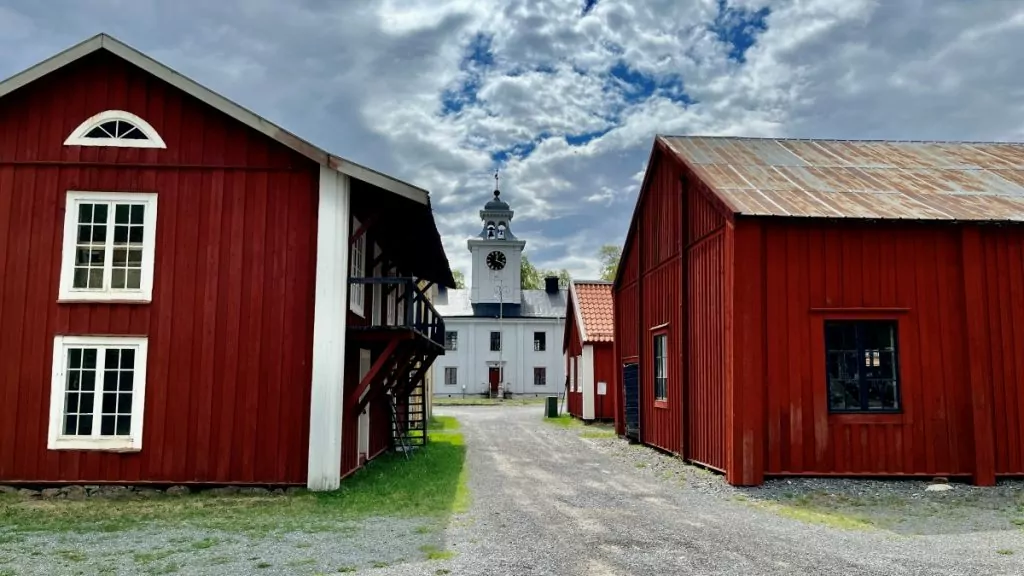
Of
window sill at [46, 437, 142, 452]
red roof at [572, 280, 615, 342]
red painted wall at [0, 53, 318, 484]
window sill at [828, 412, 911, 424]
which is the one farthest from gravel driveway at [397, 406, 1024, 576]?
red roof at [572, 280, 615, 342]

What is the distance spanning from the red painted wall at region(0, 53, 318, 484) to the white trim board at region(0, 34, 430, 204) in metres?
0.32

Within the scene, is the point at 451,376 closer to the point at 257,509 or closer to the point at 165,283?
the point at 165,283

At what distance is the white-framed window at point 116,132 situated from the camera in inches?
470

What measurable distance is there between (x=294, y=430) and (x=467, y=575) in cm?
554

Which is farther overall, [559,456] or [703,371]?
[559,456]

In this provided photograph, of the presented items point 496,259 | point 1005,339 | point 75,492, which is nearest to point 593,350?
point 1005,339

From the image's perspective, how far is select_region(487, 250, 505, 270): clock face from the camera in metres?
52.5

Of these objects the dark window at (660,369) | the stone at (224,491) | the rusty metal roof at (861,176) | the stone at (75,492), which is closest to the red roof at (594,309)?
the dark window at (660,369)

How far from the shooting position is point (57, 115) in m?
12.0

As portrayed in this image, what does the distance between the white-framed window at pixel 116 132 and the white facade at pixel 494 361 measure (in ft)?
135

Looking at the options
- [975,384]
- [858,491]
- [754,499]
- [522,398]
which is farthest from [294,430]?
[522,398]

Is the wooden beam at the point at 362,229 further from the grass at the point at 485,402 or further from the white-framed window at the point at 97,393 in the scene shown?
the grass at the point at 485,402

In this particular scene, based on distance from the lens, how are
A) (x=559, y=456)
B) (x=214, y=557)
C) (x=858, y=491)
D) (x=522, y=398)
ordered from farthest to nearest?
(x=522, y=398) < (x=559, y=456) < (x=858, y=491) < (x=214, y=557)

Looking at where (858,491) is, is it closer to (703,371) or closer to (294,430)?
(703,371)
